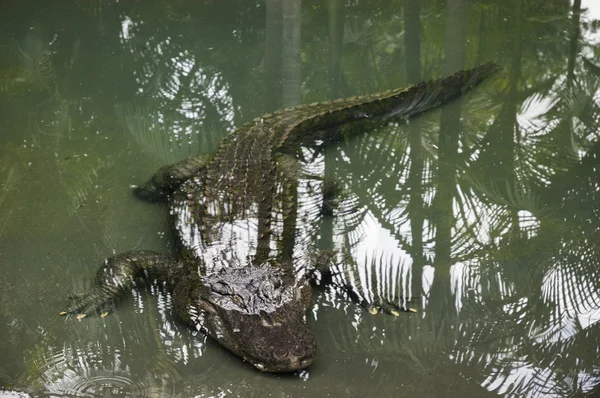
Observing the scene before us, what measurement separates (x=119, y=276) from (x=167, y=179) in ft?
3.91

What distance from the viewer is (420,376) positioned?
3.51m

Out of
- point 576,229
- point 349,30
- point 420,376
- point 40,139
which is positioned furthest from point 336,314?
point 349,30

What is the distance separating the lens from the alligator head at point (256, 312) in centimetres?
349

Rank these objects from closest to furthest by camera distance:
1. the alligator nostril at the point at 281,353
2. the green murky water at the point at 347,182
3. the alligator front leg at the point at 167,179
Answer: the alligator nostril at the point at 281,353, the green murky water at the point at 347,182, the alligator front leg at the point at 167,179

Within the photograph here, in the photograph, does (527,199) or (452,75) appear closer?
(527,199)

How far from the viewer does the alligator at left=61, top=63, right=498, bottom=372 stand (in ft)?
12.0

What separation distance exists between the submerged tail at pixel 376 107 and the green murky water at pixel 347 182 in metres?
0.16

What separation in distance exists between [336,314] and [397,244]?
2.82 ft

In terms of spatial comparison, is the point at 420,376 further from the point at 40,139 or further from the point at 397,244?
the point at 40,139

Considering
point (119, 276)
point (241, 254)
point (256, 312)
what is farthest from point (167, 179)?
point (256, 312)

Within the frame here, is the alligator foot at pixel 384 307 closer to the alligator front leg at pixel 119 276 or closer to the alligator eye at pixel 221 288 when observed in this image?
the alligator eye at pixel 221 288

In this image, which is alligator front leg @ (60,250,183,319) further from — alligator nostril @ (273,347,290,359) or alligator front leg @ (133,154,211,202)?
alligator nostril @ (273,347,290,359)

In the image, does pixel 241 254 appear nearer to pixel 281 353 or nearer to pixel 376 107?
pixel 281 353

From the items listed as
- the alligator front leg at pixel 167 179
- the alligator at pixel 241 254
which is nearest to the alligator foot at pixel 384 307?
the alligator at pixel 241 254
